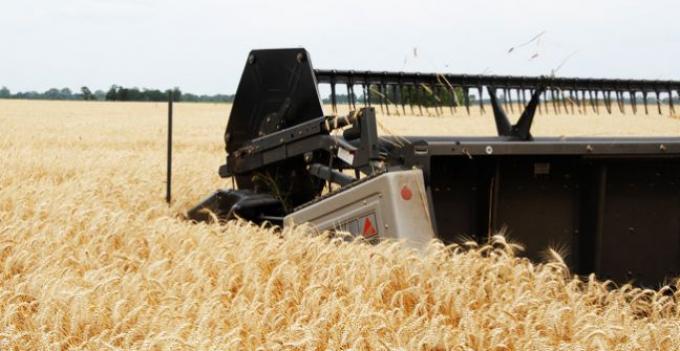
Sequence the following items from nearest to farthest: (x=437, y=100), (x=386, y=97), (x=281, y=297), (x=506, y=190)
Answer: (x=281, y=297)
(x=506, y=190)
(x=386, y=97)
(x=437, y=100)

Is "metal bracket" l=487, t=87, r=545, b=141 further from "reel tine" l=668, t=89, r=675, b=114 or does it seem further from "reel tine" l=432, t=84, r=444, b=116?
"reel tine" l=668, t=89, r=675, b=114

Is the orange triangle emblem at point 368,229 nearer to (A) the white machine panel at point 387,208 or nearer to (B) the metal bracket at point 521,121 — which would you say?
(A) the white machine panel at point 387,208

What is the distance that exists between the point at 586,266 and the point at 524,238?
0.37 m

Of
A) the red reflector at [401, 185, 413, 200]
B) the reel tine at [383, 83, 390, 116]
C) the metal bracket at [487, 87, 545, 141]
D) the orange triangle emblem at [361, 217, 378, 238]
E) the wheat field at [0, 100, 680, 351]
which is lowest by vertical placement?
the wheat field at [0, 100, 680, 351]

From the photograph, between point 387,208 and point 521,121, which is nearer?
point 387,208

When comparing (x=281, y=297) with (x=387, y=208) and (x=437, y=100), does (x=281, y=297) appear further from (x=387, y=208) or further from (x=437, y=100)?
(x=437, y=100)

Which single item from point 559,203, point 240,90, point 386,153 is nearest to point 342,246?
point 386,153

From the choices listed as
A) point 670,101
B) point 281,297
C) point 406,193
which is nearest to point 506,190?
point 406,193

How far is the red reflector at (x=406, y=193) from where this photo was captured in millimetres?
4215

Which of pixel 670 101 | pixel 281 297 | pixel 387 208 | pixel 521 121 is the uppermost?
pixel 670 101

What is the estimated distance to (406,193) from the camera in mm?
4219

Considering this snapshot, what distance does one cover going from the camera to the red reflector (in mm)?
4215

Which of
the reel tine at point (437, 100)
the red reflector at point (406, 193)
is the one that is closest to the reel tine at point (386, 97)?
the reel tine at point (437, 100)

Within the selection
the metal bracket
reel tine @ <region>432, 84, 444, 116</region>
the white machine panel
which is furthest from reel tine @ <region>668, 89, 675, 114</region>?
the white machine panel
